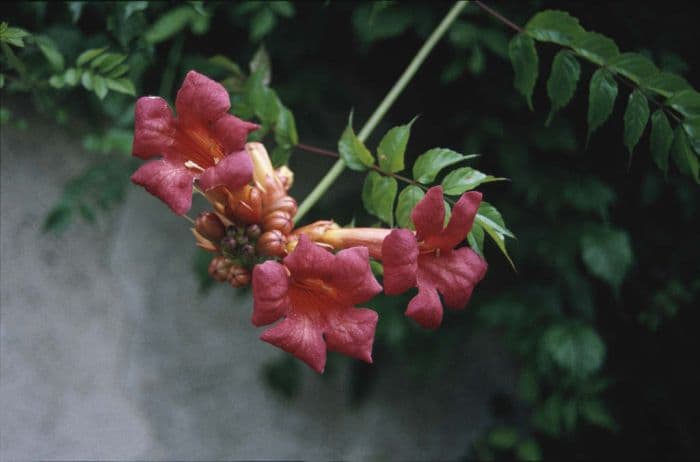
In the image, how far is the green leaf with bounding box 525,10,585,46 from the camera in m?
1.84

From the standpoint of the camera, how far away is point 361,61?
2.95 metres

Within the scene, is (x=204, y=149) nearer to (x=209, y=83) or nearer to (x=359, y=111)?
(x=209, y=83)

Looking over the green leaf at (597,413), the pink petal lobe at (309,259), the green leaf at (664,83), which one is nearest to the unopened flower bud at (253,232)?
the pink petal lobe at (309,259)

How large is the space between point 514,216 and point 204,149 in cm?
141

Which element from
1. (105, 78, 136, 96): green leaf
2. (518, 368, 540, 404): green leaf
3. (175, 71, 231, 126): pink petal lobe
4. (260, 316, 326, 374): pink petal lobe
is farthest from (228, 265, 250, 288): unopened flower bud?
(518, 368, 540, 404): green leaf

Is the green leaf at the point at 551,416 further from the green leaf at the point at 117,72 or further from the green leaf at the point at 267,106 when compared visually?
the green leaf at the point at 117,72

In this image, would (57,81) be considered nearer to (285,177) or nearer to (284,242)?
(285,177)

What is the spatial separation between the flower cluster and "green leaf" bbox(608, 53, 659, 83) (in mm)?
630

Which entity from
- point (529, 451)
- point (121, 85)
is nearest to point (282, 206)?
point (121, 85)

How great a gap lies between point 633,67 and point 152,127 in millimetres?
1219

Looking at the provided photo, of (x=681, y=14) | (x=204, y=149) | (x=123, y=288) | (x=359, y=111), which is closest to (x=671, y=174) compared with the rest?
(x=681, y=14)

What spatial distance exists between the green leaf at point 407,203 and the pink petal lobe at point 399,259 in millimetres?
234

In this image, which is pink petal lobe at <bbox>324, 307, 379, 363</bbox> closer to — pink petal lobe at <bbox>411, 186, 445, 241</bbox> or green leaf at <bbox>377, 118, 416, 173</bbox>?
pink petal lobe at <bbox>411, 186, 445, 241</bbox>

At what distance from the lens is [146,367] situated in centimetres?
297
